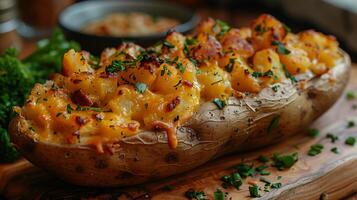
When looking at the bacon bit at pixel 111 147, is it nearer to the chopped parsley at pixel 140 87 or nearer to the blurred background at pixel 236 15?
the chopped parsley at pixel 140 87

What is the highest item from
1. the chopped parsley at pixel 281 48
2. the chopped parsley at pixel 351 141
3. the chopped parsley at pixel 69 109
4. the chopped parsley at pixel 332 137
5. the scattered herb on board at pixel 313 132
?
the chopped parsley at pixel 281 48

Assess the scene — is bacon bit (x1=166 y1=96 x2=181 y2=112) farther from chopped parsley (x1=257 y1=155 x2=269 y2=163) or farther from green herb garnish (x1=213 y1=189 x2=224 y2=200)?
chopped parsley (x1=257 y1=155 x2=269 y2=163)

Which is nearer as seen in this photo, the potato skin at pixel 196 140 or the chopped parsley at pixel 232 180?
the potato skin at pixel 196 140

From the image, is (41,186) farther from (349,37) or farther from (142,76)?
(349,37)

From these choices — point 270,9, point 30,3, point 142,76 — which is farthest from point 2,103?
point 270,9

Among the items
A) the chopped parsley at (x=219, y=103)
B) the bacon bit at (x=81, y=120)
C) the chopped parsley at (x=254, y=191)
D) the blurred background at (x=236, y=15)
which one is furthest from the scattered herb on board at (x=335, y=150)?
the blurred background at (x=236, y=15)

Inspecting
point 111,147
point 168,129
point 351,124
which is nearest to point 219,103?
point 168,129
